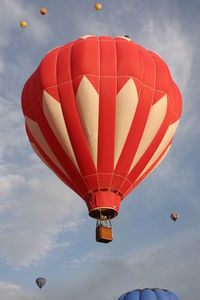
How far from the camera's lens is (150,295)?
2306 centimetres

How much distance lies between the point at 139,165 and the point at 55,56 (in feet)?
16.2

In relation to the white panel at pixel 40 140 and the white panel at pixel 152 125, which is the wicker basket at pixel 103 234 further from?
the white panel at pixel 40 140

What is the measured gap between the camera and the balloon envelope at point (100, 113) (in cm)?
1741

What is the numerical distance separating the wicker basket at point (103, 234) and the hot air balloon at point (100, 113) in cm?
13

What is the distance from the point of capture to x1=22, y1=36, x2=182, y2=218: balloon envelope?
17.4 meters

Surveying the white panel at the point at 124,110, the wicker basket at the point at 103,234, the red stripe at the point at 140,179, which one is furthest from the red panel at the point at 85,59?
the wicker basket at the point at 103,234

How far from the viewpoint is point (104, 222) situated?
57.6ft

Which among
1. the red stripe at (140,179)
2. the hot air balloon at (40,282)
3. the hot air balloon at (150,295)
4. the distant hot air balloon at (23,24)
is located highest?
the distant hot air balloon at (23,24)

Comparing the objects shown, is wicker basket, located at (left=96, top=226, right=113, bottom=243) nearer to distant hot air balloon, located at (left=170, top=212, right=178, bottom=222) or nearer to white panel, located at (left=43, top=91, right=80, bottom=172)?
white panel, located at (left=43, top=91, right=80, bottom=172)

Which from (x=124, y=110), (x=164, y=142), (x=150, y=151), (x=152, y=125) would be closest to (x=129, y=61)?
(x=124, y=110)

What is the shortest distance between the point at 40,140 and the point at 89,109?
2608 mm

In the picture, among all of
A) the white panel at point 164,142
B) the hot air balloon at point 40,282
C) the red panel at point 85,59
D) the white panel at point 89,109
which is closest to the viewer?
the white panel at point 89,109

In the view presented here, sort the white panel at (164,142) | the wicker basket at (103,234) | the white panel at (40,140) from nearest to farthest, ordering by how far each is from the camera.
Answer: the wicker basket at (103,234), the white panel at (40,140), the white panel at (164,142)

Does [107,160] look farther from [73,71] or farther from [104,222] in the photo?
[73,71]
